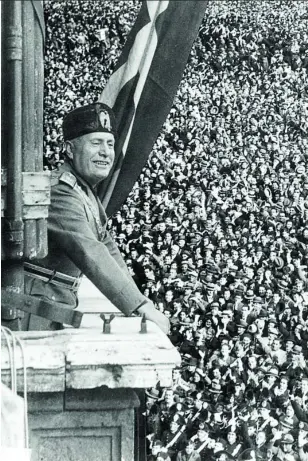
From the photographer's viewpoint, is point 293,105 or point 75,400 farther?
point 293,105

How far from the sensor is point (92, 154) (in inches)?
138

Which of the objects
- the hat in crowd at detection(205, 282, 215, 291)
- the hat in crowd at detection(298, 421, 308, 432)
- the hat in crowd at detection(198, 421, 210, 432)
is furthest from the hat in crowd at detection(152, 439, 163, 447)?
the hat in crowd at detection(205, 282, 215, 291)

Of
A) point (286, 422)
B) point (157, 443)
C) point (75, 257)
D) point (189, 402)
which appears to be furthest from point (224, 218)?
point (75, 257)

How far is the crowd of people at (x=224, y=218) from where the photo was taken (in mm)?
9609

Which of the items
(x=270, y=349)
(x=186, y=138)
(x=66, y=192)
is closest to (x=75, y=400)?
(x=66, y=192)

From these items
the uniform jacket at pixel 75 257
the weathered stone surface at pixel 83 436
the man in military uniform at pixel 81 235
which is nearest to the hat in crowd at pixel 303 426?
the man in military uniform at pixel 81 235

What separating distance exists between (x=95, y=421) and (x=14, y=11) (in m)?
1.39

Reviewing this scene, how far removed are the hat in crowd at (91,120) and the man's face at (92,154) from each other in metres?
0.02

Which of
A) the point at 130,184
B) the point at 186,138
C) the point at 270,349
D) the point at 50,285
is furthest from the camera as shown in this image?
the point at 186,138

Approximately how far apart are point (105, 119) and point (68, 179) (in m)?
0.35

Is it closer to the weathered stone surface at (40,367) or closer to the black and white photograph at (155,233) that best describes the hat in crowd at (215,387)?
the black and white photograph at (155,233)

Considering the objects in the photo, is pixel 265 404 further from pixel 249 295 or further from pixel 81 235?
pixel 81 235

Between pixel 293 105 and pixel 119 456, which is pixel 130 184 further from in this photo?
pixel 293 105

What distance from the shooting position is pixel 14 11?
239 centimetres
